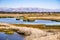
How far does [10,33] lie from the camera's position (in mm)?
3523

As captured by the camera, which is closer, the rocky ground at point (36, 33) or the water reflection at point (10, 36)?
the rocky ground at point (36, 33)

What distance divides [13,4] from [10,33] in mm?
756

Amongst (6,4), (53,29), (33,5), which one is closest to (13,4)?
(6,4)

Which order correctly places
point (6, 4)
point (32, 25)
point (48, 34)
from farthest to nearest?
point (6, 4)
point (32, 25)
point (48, 34)

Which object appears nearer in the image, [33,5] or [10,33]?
[10,33]

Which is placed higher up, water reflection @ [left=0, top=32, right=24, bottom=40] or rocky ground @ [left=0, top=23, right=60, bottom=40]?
rocky ground @ [left=0, top=23, right=60, bottom=40]

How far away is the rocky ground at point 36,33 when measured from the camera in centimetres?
327

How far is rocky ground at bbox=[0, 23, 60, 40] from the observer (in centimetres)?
327

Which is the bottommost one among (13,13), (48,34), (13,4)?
(48,34)

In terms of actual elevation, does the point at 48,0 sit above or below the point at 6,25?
above

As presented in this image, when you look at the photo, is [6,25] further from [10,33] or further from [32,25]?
[32,25]

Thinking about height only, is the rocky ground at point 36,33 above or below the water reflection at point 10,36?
above

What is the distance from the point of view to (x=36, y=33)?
3424 mm

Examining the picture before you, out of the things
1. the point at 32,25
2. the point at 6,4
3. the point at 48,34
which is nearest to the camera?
the point at 48,34
